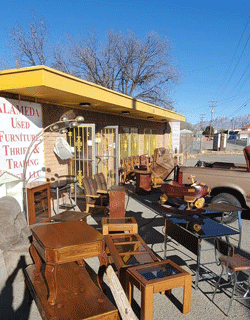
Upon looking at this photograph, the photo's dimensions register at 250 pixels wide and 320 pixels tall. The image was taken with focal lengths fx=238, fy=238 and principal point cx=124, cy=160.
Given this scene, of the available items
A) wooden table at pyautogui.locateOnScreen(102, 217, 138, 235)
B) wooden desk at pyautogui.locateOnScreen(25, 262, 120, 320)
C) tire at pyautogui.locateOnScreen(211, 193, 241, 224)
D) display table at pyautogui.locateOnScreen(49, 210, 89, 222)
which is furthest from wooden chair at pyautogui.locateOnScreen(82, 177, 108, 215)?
wooden desk at pyautogui.locateOnScreen(25, 262, 120, 320)

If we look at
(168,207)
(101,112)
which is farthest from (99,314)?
(101,112)

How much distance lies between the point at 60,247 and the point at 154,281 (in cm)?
100

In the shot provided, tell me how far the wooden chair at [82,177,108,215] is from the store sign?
133 cm

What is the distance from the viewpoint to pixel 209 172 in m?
5.86

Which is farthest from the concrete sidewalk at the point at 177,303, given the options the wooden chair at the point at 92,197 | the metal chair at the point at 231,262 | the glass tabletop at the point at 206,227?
the wooden chair at the point at 92,197

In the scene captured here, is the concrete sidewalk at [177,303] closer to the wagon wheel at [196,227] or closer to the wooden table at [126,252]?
the wooden table at [126,252]

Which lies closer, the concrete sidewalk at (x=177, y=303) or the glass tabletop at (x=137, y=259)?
the concrete sidewalk at (x=177, y=303)

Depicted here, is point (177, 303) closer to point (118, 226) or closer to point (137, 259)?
point (137, 259)

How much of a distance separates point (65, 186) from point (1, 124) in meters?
2.12

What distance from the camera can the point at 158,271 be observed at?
8.68 feet

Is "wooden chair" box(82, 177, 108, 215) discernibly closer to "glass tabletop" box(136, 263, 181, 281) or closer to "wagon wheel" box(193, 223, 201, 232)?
"wagon wheel" box(193, 223, 201, 232)

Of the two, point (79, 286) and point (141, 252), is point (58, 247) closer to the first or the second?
point (79, 286)

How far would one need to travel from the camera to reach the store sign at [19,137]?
5.12 meters

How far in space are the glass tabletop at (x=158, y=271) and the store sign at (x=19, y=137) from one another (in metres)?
3.48
